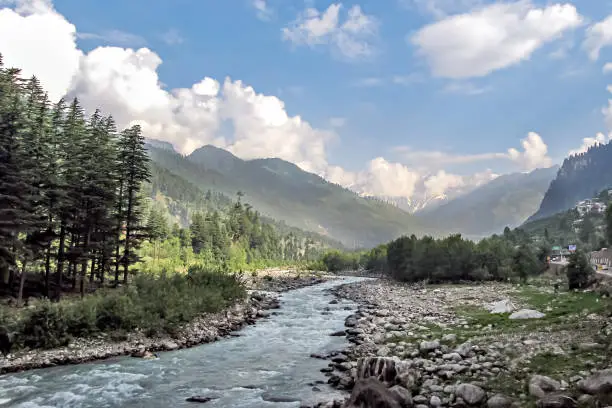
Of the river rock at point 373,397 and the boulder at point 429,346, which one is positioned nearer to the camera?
the river rock at point 373,397

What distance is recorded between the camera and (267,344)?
3109 cm

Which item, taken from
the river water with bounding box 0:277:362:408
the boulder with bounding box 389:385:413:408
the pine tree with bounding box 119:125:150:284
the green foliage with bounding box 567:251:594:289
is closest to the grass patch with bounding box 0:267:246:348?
the river water with bounding box 0:277:362:408

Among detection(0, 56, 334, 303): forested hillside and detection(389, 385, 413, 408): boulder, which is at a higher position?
detection(0, 56, 334, 303): forested hillside

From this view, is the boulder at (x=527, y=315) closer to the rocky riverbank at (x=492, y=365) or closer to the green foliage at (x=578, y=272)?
the rocky riverbank at (x=492, y=365)

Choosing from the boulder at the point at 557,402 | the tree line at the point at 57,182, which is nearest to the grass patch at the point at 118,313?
the tree line at the point at 57,182

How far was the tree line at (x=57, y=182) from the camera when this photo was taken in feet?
110

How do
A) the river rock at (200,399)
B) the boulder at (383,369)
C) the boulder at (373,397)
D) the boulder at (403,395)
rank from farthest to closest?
the river rock at (200,399) < the boulder at (383,369) < the boulder at (403,395) < the boulder at (373,397)

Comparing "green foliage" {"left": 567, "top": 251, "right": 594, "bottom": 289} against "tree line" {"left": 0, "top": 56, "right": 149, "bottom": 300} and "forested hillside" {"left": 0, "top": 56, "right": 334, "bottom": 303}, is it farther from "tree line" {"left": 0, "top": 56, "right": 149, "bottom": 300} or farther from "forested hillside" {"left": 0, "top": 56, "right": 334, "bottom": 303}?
"tree line" {"left": 0, "top": 56, "right": 149, "bottom": 300}

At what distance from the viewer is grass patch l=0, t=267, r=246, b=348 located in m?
25.6

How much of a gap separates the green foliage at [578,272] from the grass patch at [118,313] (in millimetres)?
41713

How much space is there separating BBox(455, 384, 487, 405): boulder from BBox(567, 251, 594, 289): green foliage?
43431mm

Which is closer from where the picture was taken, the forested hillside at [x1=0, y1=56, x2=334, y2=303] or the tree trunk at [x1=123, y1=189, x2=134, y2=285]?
the forested hillside at [x1=0, y1=56, x2=334, y2=303]

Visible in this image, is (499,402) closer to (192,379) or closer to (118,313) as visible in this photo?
(192,379)

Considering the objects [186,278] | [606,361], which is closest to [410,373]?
[606,361]
